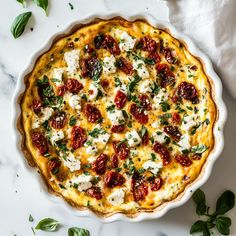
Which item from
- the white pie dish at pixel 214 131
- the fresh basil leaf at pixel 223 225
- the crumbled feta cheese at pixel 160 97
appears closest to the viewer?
the white pie dish at pixel 214 131

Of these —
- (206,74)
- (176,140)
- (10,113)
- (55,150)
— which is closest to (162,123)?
(176,140)

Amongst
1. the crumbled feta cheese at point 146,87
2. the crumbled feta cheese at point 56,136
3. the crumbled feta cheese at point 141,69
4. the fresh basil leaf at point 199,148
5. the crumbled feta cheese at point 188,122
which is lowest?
the fresh basil leaf at point 199,148

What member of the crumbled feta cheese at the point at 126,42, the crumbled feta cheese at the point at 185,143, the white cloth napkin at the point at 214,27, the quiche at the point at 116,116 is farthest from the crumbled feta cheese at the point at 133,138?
the white cloth napkin at the point at 214,27

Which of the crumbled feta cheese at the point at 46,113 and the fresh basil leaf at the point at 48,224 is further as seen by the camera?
the fresh basil leaf at the point at 48,224

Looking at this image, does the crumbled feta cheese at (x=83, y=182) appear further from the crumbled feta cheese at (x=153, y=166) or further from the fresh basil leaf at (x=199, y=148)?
the fresh basil leaf at (x=199, y=148)

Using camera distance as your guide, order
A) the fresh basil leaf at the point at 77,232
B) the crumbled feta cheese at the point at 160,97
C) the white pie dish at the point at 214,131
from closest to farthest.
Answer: the white pie dish at the point at 214,131 → the crumbled feta cheese at the point at 160,97 → the fresh basil leaf at the point at 77,232

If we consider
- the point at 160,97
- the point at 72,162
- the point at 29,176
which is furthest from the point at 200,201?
the point at 29,176

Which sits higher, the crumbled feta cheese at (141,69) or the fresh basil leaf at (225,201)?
the crumbled feta cheese at (141,69)

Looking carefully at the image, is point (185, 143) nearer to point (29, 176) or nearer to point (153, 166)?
point (153, 166)
